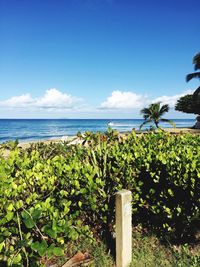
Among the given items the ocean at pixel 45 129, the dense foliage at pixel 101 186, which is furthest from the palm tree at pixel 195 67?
the dense foliage at pixel 101 186

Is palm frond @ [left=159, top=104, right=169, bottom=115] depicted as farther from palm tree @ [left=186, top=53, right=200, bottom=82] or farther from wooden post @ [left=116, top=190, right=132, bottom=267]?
wooden post @ [left=116, top=190, right=132, bottom=267]

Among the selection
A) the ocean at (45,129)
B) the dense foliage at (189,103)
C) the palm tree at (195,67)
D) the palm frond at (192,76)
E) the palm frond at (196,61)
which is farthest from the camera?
the ocean at (45,129)

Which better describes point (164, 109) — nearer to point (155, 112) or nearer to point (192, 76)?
point (155, 112)

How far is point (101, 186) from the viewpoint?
13.3 ft

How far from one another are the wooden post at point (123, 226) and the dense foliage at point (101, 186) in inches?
13.1

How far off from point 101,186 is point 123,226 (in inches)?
28.5

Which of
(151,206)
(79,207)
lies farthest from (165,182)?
(79,207)

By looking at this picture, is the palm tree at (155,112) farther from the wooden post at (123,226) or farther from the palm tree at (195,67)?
the wooden post at (123,226)

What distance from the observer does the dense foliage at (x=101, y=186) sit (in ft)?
10.5

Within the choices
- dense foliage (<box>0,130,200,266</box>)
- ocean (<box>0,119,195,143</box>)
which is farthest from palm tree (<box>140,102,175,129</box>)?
dense foliage (<box>0,130,200,266</box>)

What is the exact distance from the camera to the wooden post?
345cm

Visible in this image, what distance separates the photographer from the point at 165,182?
413 centimetres

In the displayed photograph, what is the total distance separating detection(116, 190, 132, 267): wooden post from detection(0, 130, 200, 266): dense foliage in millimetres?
332

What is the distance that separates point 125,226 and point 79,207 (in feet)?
2.05
